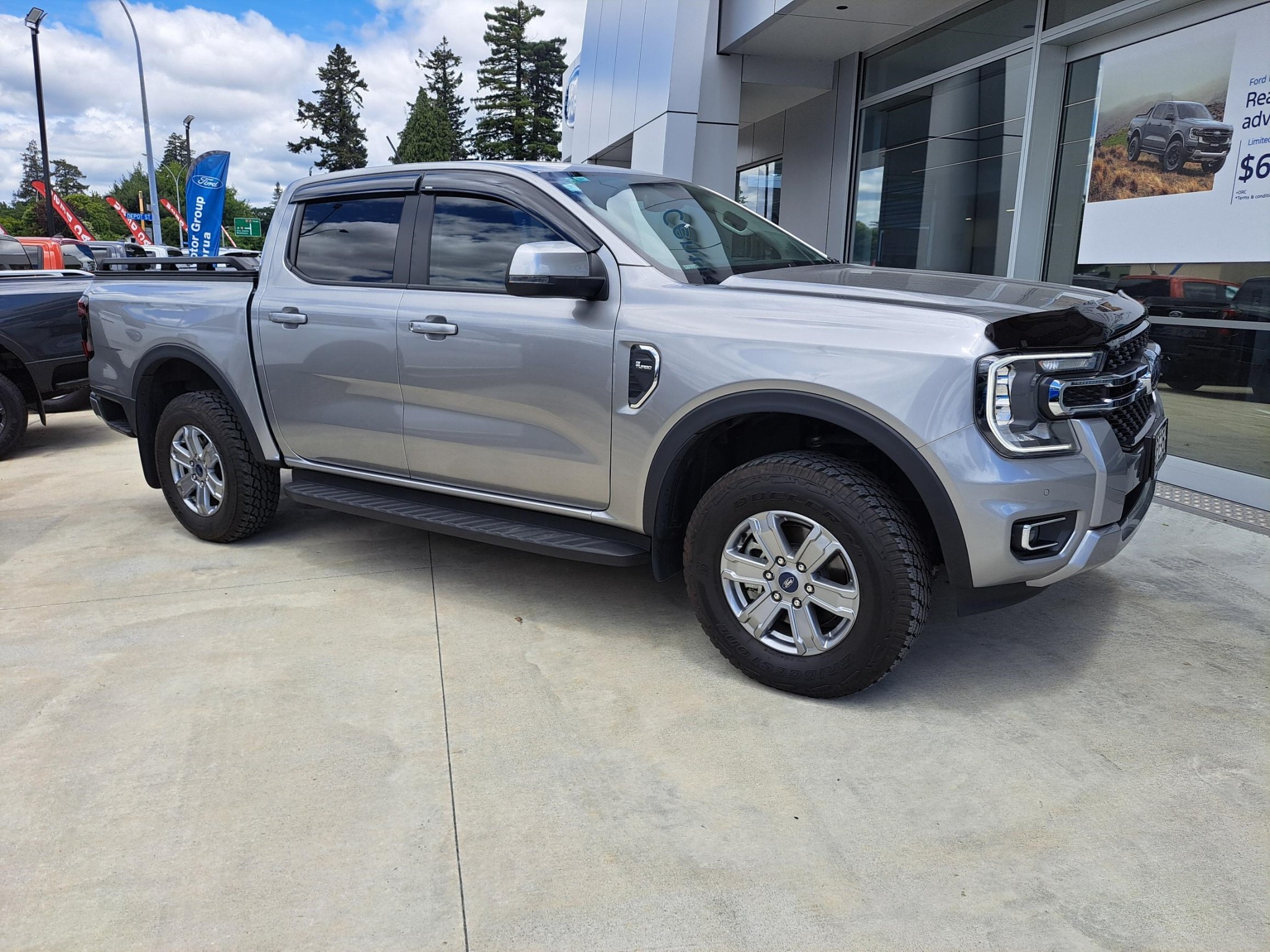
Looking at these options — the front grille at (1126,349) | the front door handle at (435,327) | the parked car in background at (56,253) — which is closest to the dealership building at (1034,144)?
the front grille at (1126,349)

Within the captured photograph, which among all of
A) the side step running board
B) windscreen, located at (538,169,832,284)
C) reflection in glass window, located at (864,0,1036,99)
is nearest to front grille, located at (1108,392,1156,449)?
windscreen, located at (538,169,832,284)

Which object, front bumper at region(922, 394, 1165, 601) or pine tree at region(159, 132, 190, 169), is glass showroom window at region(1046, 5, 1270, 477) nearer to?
front bumper at region(922, 394, 1165, 601)

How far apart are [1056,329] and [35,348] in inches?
311

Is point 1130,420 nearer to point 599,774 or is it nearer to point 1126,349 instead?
point 1126,349

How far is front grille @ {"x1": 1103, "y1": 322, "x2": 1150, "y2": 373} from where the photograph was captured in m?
3.05

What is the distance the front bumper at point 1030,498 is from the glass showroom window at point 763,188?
36.7ft

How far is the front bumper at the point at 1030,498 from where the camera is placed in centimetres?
283

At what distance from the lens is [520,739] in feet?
10.0

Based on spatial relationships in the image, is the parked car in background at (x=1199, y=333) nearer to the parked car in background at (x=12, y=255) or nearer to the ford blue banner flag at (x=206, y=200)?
the ford blue banner flag at (x=206, y=200)

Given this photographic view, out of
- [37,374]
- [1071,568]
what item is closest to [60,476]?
[37,374]

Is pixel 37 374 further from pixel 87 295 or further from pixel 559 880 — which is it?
pixel 559 880

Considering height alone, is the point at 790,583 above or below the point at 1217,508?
above

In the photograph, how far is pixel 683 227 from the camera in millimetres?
3904

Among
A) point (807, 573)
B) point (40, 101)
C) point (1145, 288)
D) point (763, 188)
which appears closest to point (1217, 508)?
point (1145, 288)
